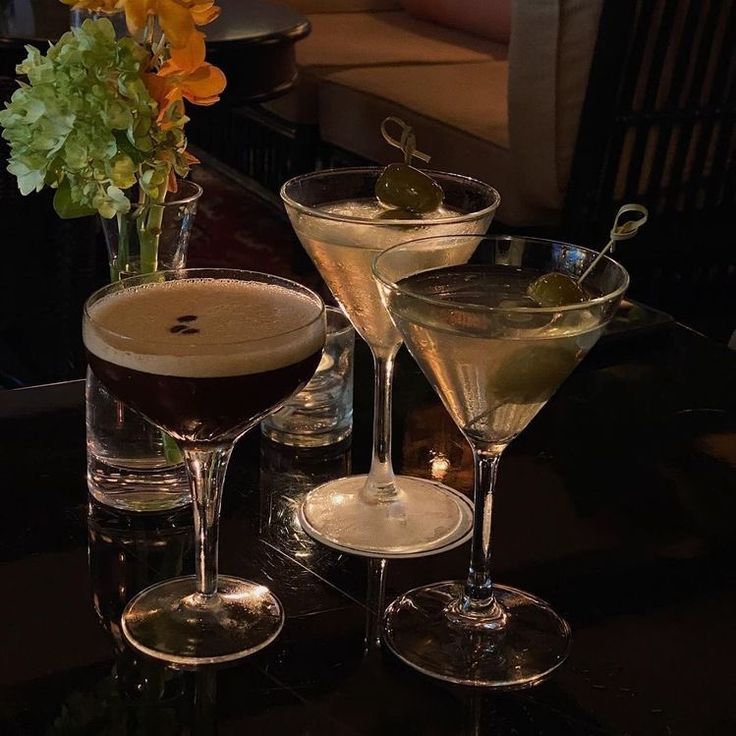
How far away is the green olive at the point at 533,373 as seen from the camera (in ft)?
2.09

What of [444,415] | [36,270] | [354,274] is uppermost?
[354,274]

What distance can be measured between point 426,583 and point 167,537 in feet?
0.56

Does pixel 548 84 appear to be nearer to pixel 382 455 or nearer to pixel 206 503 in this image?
pixel 382 455

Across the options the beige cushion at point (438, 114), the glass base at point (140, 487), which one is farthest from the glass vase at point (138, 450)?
the beige cushion at point (438, 114)

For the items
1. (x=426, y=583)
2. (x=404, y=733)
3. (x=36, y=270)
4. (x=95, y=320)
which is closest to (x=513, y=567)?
(x=426, y=583)

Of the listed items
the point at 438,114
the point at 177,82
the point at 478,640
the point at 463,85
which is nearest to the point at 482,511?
the point at 478,640

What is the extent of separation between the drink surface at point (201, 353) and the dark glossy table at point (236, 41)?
139 centimetres

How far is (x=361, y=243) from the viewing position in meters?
0.79

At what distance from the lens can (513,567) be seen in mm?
791

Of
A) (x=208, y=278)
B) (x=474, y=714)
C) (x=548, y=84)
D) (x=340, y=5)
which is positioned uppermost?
(x=208, y=278)

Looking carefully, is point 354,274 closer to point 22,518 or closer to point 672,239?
point 22,518

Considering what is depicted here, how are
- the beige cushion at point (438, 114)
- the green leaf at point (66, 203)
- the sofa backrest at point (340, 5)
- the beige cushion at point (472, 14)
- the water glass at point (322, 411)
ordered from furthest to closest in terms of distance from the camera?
the sofa backrest at point (340, 5)
the beige cushion at point (472, 14)
the beige cushion at point (438, 114)
the water glass at point (322, 411)
the green leaf at point (66, 203)

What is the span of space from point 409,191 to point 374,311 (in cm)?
9

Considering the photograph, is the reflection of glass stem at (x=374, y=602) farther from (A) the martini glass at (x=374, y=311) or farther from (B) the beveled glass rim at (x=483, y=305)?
(B) the beveled glass rim at (x=483, y=305)
